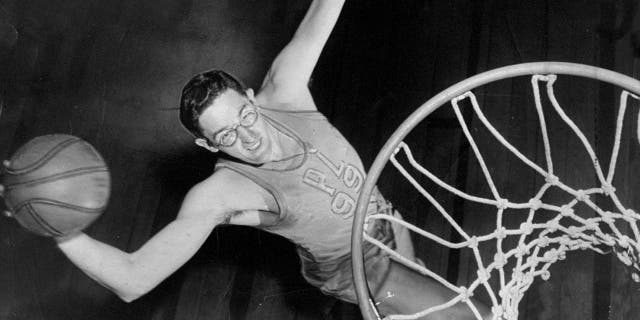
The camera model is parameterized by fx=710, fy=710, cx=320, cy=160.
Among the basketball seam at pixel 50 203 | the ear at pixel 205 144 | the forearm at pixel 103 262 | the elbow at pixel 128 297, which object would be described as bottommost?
the elbow at pixel 128 297

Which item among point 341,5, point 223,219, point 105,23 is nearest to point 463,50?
point 341,5

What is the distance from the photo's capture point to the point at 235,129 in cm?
163

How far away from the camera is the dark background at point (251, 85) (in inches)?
63.9

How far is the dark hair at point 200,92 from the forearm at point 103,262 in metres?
0.33

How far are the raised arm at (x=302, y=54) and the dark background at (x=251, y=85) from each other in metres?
0.02

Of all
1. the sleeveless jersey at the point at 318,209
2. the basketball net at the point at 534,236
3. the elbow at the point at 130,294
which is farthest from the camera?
the sleeveless jersey at the point at 318,209

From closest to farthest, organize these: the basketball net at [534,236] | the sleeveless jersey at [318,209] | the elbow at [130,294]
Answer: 1. the basketball net at [534,236]
2. the elbow at [130,294]
3. the sleeveless jersey at [318,209]

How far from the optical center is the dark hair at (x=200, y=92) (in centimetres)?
165

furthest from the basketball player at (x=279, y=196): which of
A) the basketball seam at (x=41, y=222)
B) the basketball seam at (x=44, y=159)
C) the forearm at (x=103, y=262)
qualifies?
the basketball seam at (x=44, y=159)

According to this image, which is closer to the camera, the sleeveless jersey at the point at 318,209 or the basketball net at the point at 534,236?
the basketball net at the point at 534,236

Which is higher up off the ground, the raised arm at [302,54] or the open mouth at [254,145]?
the raised arm at [302,54]

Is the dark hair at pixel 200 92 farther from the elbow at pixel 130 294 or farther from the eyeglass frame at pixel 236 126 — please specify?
the elbow at pixel 130 294

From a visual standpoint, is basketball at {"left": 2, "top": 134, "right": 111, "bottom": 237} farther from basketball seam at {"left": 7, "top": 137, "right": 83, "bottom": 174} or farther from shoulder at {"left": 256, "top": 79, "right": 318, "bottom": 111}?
shoulder at {"left": 256, "top": 79, "right": 318, "bottom": 111}

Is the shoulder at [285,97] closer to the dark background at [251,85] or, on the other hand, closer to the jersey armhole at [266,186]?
the dark background at [251,85]
